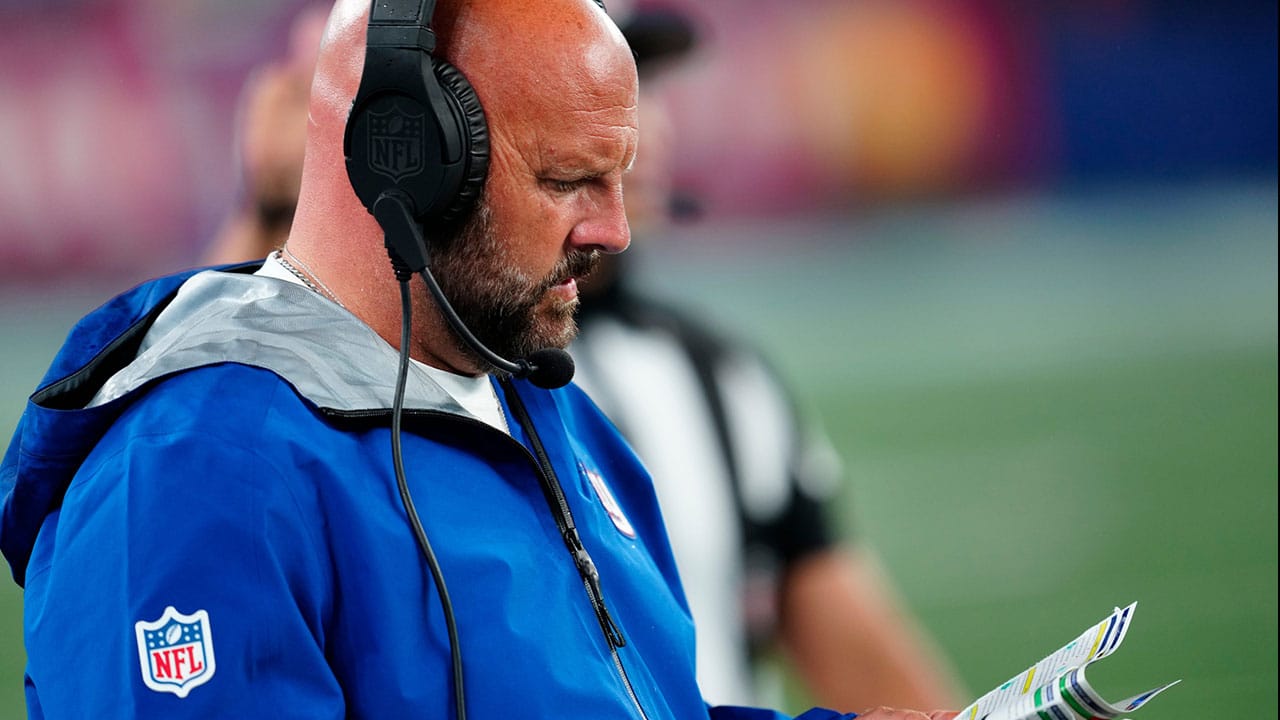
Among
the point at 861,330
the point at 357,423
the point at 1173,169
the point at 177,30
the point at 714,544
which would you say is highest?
the point at 357,423

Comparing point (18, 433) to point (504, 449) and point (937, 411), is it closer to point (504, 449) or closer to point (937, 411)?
point (504, 449)

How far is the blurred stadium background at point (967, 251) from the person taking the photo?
12.8 feet

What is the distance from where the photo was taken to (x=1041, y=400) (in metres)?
6.01

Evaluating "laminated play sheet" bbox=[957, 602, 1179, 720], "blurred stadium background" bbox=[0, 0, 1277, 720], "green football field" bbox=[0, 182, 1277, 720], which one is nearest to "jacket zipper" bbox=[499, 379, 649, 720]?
"laminated play sheet" bbox=[957, 602, 1179, 720]

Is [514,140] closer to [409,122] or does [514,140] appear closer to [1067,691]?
[409,122]

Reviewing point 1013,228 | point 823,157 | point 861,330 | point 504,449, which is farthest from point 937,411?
point 504,449

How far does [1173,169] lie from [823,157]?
2450mm

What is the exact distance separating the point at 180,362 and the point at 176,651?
0.17 metres

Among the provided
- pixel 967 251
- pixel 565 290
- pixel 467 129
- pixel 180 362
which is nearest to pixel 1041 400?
pixel 967 251

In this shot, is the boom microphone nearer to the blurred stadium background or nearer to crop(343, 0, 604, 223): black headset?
crop(343, 0, 604, 223): black headset

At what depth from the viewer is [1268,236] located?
8.73m

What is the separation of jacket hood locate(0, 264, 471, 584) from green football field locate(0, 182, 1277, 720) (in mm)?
1657

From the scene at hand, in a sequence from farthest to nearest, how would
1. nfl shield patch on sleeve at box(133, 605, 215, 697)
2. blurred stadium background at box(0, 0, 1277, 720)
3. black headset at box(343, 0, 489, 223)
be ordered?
blurred stadium background at box(0, 0, 1277, 720) < black headset at box(343, 0, 489, 223) < nfl shield patch on sleeve at box(133, 605, 215, 697)

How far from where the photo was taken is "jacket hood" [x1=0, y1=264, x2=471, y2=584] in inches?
34.4
